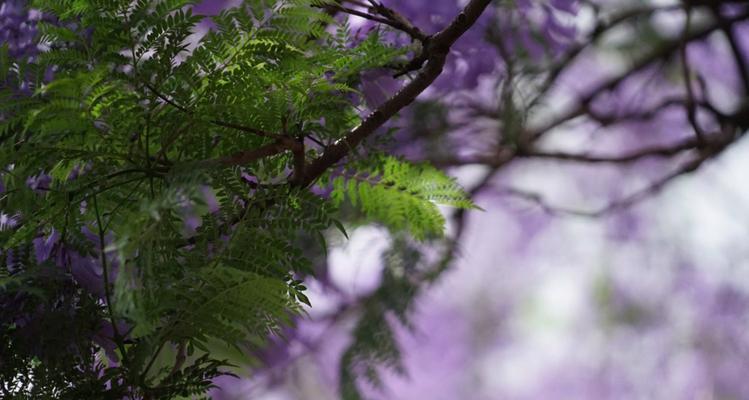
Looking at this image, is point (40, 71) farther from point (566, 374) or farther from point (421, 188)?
point (566, 374)

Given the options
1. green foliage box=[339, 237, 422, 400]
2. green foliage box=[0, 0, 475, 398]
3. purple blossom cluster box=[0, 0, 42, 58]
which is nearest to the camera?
green foliage box=[0, 0, 475, 398]

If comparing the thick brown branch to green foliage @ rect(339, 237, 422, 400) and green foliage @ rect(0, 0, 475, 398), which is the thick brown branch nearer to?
green foliage @ rect(0, 0, 475, 398)

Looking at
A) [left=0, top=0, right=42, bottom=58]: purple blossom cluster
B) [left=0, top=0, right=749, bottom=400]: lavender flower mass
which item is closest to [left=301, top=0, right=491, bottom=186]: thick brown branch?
[left=0, top=0, right=749, bottom=400]: lavender flower mass

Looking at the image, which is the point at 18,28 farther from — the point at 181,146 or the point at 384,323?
the point at 384,323

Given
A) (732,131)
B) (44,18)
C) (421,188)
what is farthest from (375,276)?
(421,188)

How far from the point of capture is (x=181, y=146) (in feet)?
1.30

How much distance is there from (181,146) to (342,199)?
0.31ft

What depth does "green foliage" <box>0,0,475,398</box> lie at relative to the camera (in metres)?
0.36

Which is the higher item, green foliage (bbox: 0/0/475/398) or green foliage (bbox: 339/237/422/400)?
green foliage (bbox: 0/0/475/398)

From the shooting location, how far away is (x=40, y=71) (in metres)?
0.38

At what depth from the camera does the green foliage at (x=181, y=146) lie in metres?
0.36

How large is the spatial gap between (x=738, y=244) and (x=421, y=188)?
1370mm

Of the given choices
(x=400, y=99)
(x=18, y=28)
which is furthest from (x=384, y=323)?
(x=400, y=99)

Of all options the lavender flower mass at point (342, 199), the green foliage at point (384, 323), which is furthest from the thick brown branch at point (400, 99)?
the green foliage at point (384, 323)
